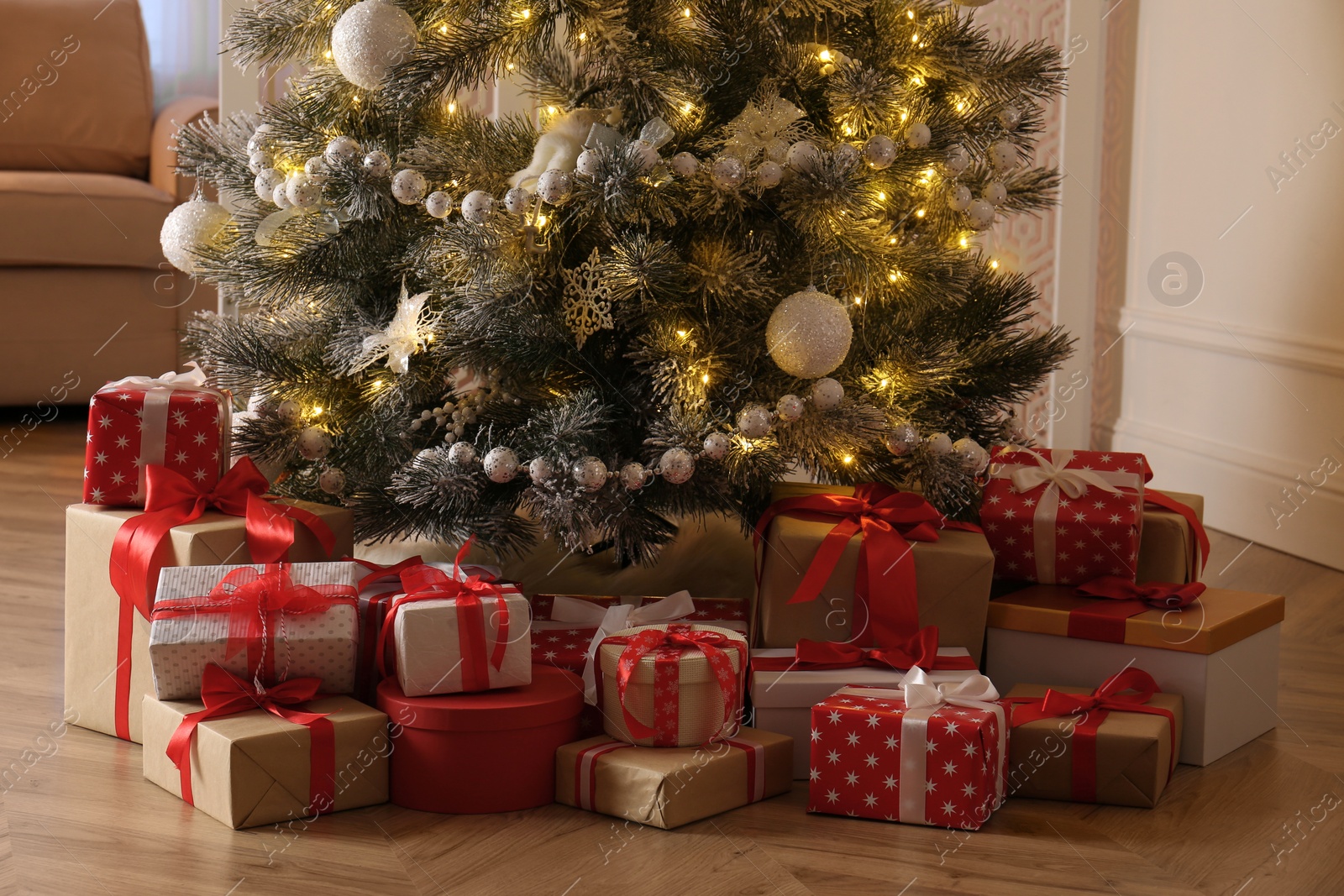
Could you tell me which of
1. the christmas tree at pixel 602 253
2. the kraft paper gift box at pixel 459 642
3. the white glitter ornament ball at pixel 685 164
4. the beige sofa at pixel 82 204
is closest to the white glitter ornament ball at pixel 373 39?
the christmas tree at pixel 602 253

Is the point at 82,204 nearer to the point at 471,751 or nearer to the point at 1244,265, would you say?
the point at 471,751

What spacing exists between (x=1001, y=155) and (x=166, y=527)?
1.29 metres

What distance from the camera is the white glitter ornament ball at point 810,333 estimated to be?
166 cm

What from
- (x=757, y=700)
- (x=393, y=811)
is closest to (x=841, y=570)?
(x=757, y=700)

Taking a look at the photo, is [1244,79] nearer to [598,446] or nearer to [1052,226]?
[1052,226]

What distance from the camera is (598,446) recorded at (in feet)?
5.77

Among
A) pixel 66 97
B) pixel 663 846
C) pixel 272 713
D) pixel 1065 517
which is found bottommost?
pixel 663 846

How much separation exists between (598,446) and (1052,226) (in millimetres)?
1841

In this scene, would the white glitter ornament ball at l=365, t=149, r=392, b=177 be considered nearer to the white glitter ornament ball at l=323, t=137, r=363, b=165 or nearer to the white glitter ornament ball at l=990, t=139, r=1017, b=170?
the white glitter ornament ball at l=323, t=137, r=363, b=165

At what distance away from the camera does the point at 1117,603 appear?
1733 millimetres

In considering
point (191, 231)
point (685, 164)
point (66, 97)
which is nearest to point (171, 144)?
point (66, 97)

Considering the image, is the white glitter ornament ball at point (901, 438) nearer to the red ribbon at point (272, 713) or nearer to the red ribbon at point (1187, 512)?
the red ribbon at point (1187, 512)

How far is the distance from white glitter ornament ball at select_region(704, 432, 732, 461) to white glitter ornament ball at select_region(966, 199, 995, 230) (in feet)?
1.87

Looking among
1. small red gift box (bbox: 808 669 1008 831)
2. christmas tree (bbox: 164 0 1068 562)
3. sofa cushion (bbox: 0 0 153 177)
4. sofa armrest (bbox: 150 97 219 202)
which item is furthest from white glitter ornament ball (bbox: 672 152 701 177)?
sofa cushion (bbox: 0 0 153 177)
